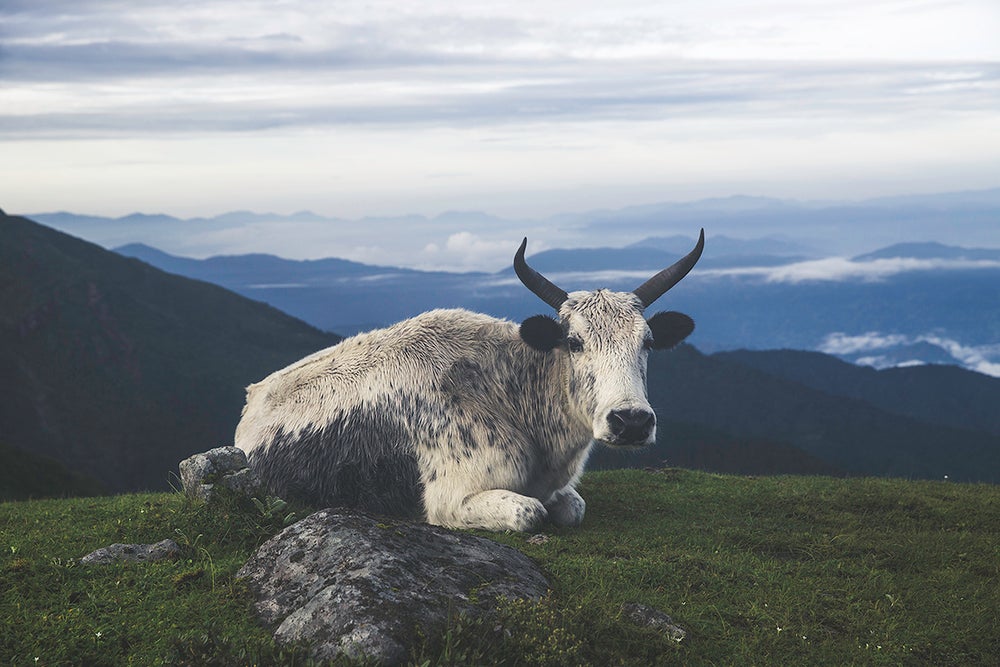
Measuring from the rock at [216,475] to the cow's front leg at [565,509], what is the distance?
4143 millimetres

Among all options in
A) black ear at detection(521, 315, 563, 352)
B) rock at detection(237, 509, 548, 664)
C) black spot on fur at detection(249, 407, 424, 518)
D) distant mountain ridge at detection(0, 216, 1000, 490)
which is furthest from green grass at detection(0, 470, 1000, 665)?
distant mountain ridge at detection(0, 216, 1000, 490)

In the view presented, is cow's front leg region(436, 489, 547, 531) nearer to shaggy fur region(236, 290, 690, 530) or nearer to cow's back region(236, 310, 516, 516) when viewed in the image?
shaggy fur region(236, 290, 690, 530)

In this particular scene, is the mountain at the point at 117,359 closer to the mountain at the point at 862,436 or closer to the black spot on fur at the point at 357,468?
the mountain at the point at 862,436

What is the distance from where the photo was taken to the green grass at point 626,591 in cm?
673

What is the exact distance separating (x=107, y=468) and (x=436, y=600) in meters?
130

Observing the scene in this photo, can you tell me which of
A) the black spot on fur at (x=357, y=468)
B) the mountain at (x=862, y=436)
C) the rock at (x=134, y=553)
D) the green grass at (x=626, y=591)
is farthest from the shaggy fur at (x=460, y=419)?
the mountain at (x=862, y=436)

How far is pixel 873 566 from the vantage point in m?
10.5

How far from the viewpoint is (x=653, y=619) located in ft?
25.1

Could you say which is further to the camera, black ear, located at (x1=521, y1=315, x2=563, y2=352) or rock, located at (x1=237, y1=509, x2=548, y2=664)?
black ear, located at (x1=521, y1=315, x2=563, y2=352)

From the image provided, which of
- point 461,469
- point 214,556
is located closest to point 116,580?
point 214,556

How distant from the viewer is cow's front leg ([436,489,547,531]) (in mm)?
10922

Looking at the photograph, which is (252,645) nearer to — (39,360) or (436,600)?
(436,600)

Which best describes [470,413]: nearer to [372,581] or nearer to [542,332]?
[542,332]

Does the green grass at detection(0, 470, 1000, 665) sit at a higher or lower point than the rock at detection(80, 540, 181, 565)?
lower
